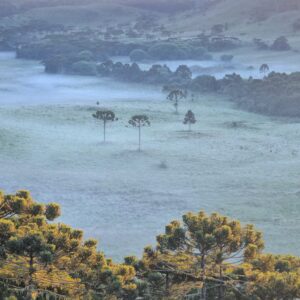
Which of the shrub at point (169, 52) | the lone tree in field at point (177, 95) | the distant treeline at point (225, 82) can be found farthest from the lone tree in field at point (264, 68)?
the shrub at point (169, 52)

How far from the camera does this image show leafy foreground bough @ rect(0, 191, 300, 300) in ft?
59.1

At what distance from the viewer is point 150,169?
52.7 m

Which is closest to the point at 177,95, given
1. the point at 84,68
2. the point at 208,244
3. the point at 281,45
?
the point at 84,68

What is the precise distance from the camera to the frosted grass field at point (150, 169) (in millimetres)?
40562

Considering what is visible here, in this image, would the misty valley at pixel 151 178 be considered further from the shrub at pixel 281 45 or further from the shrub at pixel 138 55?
the shrub at pixel 138 55

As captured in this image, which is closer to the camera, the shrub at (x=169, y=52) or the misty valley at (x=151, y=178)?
the misty valley at (x=151, y=178)

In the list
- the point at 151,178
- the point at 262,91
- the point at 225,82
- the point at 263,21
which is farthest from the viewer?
the point at 263,21

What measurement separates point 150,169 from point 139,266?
31875 millimetres

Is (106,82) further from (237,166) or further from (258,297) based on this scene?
(258,297)

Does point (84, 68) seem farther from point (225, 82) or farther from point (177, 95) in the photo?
point (177, 95)

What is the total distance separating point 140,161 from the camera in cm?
5506

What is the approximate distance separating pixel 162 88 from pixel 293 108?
2899 cm

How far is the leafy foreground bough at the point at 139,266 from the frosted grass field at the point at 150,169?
14.7m

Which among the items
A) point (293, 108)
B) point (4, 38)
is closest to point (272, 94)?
point (293, 108)
